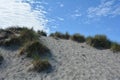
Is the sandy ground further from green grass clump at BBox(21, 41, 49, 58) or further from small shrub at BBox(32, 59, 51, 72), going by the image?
green grass clump at BBox(21, 41, 49, 58)

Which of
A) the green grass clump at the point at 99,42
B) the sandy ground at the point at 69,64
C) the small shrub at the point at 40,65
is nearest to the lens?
the sandy ground at the point at 69,64

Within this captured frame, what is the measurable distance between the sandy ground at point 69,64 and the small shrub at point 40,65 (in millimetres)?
279

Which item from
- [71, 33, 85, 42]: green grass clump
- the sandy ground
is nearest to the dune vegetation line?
[71, 33, 85, 42]: green grass clump

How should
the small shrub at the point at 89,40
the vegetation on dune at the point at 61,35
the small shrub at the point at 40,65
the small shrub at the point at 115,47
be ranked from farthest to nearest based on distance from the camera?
the vegetation on dune at the point at 61,35 < the small shrub at the point at 89,40 < the small shrub at the point at 115,47 < the small shrub at the point at 40,65

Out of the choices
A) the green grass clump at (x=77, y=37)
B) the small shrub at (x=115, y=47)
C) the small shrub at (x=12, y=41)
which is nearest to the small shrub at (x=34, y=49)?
the small shrub at (x=12, y=41)

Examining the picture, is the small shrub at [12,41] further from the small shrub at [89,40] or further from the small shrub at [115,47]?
the small shrub at [115,47]

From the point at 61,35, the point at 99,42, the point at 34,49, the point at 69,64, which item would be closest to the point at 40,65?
the point at 69,64

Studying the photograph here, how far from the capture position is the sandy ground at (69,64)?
1226 centimetres

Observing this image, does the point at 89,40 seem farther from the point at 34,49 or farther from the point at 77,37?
the point at 34,49

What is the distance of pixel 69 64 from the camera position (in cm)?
1366

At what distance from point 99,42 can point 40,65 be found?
6448 millimetres

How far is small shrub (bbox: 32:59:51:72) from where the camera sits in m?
12.8

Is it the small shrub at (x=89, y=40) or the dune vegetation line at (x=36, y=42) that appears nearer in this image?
the dune vegetation line at (x=36, y=42)

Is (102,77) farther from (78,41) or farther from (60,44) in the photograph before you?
(78,41)
